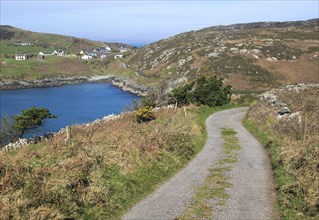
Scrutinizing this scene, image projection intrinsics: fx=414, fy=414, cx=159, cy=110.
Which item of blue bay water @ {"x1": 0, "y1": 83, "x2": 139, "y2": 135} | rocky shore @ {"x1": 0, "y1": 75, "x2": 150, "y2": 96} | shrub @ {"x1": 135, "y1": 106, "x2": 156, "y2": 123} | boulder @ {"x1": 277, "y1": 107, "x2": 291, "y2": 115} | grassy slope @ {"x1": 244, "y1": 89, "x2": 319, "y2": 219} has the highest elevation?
boulder @ {"x1": 277, "y1": 107, "x2": 291, "y2": 115}

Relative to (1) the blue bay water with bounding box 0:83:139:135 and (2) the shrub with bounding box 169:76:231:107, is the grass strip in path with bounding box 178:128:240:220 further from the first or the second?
(1) the blue bay water with bounding box 0:83:139:135

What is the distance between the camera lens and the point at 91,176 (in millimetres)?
15328

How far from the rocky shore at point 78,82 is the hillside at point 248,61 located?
14.1 ft

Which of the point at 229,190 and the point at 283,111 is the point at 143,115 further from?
the point at 229,190

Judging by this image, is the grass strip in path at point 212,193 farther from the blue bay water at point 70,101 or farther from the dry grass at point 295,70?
the dry grass at point 295,70

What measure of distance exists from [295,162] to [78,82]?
15168 centimetres

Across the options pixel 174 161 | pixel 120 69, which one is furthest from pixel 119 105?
pixel 174 161

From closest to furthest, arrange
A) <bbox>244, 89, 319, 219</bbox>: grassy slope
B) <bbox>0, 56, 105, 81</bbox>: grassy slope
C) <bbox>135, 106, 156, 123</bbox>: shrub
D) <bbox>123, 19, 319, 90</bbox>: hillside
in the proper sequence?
<bbox>244, 89, 319, 219</bbox>: grassy slope, <bbox>135, 106, 156, 123</bbox>: shrub, <bbox>123, 19, 319, 90</bbox>: hillside, <bbox>0, 56, 105, 81</bbox>: grassy slope

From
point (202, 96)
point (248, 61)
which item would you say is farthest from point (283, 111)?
point (248, 61)

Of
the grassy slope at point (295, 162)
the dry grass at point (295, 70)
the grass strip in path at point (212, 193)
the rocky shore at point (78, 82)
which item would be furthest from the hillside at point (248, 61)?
the grass strip in path at point (212, 193)

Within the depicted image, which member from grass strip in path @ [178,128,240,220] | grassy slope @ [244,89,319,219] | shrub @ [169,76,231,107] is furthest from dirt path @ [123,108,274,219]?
shrub @ [169,76,231,107]

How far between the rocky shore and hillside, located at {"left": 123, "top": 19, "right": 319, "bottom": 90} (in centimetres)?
431

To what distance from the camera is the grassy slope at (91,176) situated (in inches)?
499

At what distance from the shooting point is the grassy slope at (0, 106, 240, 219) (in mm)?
12664
